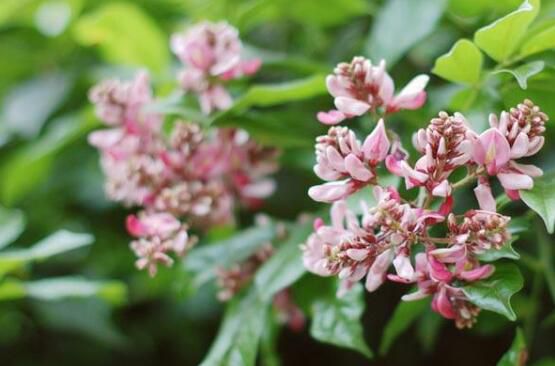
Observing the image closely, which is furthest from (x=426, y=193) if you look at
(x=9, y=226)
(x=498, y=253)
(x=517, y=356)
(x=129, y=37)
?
(x=129, y=37)

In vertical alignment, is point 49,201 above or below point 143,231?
below

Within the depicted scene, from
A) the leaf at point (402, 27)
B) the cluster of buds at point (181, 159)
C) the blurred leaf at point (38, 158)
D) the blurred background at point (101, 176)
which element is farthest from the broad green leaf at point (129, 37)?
the leaf at point (402, 27)

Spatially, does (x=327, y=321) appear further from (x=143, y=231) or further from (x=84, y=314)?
(x=84, y=314)

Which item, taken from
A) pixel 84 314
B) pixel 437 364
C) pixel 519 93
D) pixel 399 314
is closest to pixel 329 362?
pixel 437 364

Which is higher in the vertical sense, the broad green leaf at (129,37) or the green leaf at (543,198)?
the green leaf at (543,198)

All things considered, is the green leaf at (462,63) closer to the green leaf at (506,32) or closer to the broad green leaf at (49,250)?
the green leaf at (506,32)

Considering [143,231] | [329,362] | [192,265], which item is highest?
[143,231]

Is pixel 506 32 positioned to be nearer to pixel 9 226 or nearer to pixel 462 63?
pixel 462 63
